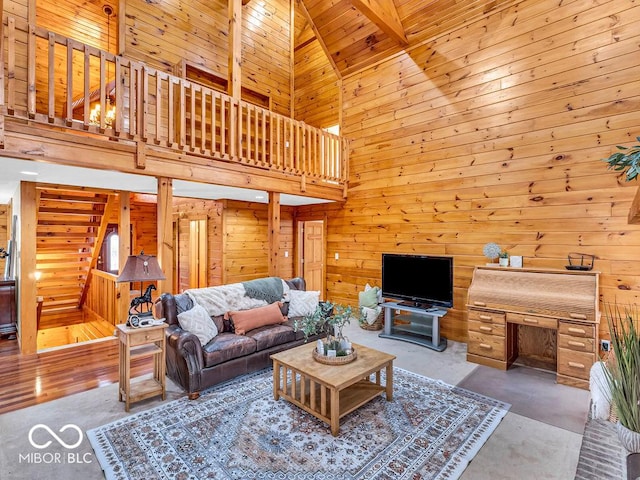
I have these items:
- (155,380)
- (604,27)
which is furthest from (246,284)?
(604,27)

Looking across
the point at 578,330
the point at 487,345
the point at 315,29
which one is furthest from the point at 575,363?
the point at 315,29

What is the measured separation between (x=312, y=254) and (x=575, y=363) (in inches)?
209

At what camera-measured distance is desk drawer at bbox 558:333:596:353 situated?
3166mm

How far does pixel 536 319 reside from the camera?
3.46m

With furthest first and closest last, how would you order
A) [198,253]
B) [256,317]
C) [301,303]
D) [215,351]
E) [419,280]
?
[198,253] → [419,280] → [301,303] → [256,317] → [215,351]

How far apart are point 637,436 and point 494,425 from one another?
123 cm

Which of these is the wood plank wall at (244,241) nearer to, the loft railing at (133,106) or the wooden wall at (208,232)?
the wooden wall at (208,232)

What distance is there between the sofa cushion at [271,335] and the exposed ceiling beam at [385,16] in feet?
14.8

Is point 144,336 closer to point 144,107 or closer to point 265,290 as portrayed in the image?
point 265,290

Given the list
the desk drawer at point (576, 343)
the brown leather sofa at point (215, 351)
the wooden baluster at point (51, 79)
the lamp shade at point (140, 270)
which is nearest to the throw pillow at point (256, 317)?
the brown leather sofa at point (215, 351)

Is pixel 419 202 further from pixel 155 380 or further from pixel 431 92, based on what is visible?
pixel 155 380

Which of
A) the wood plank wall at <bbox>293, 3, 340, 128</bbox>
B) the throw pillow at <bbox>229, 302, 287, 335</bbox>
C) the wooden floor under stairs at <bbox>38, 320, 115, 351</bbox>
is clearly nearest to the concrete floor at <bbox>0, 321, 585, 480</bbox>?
the throw pillow at <bbox>229, 302, 287, 335</bbox>

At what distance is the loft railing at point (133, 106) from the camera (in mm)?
2881

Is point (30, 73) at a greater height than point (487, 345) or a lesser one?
greater
